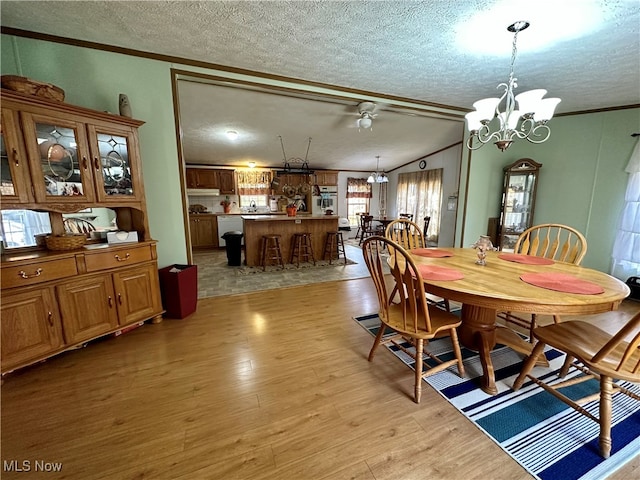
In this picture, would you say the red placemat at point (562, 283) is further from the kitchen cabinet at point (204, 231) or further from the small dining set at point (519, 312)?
the kitchen cabinet at point (204, 231)

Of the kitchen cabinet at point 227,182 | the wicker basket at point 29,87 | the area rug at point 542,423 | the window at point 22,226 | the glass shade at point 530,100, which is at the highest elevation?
the wicker basket at point 29,87

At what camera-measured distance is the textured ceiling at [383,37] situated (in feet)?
5.76

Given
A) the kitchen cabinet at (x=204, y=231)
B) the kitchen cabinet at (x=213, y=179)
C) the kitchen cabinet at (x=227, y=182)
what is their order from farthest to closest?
1. the kitchen cabinet at (x=227, y=182)
2. the kitchen cabinet at (x=213, y=179)
3. the kitchen cabinet at (x=204, y=231)

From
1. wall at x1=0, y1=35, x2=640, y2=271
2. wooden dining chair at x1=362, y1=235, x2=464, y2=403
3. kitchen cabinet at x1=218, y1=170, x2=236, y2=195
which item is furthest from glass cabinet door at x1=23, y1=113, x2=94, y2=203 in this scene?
kitchen cabinet at x1=218, y1=170, x2=236, y2=195

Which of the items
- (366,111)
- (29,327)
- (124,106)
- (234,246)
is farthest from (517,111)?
(234,246)

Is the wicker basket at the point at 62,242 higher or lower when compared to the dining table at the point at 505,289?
higher

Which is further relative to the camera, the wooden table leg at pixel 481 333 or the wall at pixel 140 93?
the wall at pixel 140 93

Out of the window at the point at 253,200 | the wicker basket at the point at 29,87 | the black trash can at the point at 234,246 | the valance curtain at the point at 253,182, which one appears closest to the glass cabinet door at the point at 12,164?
the wicker basket at the point at 29,87

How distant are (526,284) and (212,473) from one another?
1.96 m

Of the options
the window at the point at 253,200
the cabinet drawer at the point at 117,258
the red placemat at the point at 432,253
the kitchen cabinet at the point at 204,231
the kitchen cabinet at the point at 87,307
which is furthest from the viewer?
the window at the point at 253,200

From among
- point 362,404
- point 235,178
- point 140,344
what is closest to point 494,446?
point 362,404

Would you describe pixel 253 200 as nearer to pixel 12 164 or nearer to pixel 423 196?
pixel 423 196

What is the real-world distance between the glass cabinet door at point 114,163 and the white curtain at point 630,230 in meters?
5.54

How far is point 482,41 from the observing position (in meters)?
2.10
